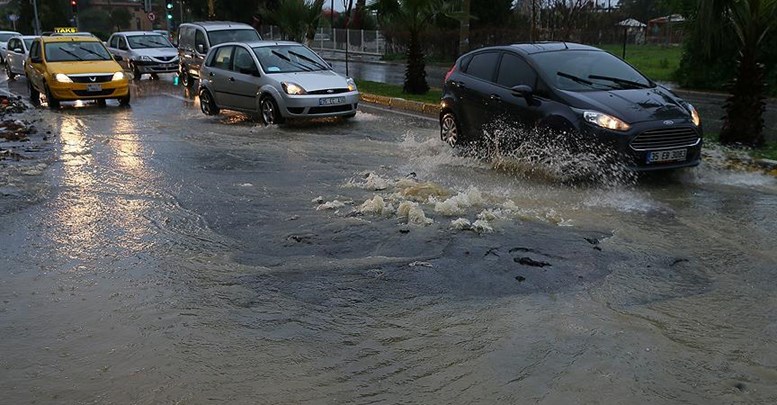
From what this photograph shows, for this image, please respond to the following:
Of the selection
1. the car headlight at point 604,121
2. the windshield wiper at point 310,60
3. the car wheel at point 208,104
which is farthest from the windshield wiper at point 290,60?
the car headlight at point 604,121

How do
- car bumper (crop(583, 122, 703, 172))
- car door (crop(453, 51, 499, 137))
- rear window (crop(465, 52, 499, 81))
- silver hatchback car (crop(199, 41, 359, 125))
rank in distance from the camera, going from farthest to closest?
silver hatchback car (crop(199, 41, 359, 125))
rear window (crop(465, 52, 499, 81))
car door (crop(453, 51, 499, 137))
car bumper (crop(583, 122, 703, 172))

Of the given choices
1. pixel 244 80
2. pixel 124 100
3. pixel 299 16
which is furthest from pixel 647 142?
pixel 299 16

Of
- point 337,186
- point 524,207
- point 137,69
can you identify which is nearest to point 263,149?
point 337,186

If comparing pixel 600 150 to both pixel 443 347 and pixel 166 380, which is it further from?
pixel 166 380

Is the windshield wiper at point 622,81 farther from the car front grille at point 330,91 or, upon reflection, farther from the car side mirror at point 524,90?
the car front grille at point 330,91

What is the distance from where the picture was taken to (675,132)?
25.8ft

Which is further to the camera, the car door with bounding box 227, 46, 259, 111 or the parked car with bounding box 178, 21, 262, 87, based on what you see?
the parked car with bounding box 178, 21, 262, 87

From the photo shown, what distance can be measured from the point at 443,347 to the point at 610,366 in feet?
3.16

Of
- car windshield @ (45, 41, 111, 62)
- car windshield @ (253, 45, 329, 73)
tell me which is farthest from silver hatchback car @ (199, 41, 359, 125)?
car windshield @ (45, 41, 111, 62)

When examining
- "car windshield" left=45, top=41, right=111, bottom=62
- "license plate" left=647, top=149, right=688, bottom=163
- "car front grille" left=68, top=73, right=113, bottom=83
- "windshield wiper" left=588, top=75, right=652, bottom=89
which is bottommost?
"license plate" left=647, top=149, right=688, bottom=163

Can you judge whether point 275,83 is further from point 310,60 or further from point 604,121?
point 604,121

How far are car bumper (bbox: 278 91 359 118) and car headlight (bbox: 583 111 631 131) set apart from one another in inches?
250

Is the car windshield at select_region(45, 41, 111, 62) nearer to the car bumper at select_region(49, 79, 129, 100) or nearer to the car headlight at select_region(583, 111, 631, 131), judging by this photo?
the car bumper at select_region(49, 79, 129, 100)

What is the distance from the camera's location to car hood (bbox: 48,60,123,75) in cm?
1683
